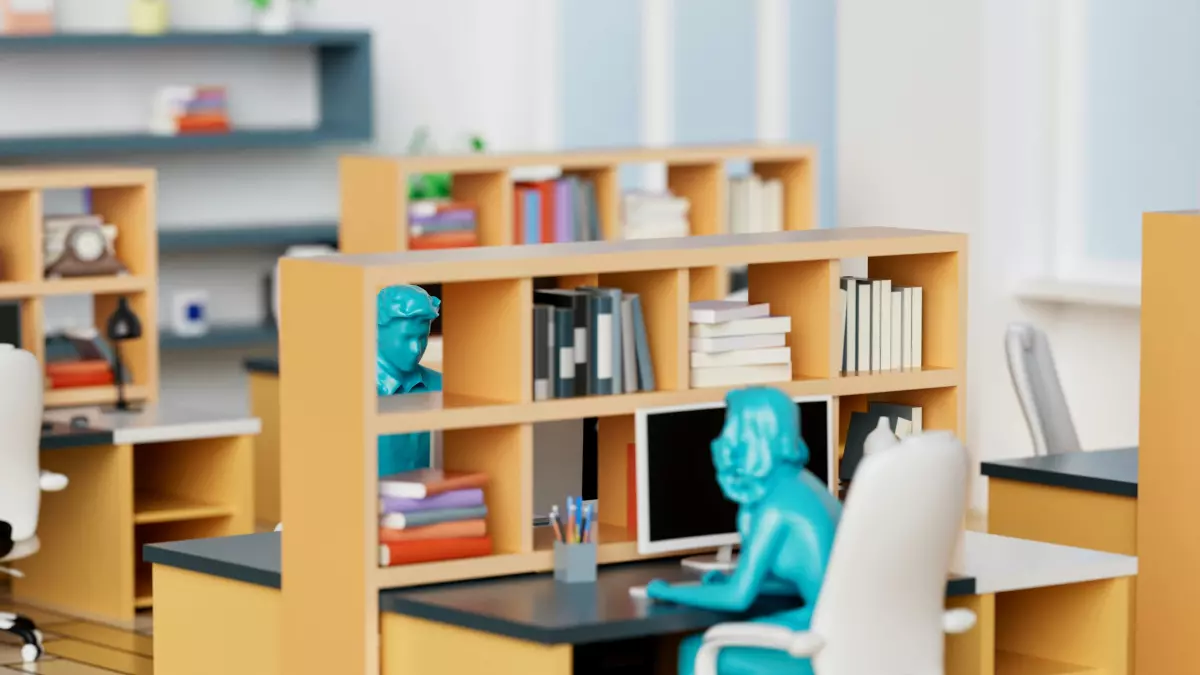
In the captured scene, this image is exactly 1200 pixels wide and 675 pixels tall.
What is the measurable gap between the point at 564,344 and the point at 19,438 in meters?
2.44

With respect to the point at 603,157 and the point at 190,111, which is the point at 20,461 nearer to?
the point at 603,157

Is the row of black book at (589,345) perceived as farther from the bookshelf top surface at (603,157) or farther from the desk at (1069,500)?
the bookshelf top surface at (603,157)

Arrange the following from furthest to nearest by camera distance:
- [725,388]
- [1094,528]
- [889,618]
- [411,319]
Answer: [1094,528] → [411,319] → [725,388] → [889,618]

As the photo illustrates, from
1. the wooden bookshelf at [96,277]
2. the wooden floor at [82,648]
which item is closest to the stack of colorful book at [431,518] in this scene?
the wooden floor at [82,648]

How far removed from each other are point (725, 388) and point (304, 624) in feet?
3.27

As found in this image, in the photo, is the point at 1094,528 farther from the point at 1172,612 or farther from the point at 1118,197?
the point at 1118,197

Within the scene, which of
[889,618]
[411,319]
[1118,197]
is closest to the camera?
[889,618]

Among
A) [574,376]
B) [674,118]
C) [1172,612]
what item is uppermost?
[674,118]

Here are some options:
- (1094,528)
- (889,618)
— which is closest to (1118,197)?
(1094,528)

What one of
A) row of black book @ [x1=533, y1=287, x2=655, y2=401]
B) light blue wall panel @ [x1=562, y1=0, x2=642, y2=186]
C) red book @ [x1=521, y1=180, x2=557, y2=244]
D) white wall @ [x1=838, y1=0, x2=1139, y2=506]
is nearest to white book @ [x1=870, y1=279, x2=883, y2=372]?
row of black book @ [x1=533, y1=287, x2=655, y2=401]

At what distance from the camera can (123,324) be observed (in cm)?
699

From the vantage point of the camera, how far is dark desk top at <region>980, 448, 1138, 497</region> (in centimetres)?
533

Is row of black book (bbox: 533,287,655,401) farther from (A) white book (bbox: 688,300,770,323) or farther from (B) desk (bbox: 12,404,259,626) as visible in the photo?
(B) desk (bbox: 12,404,259,626)

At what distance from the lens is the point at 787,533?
3.94 metres
